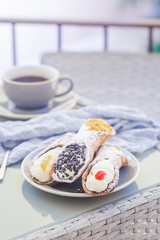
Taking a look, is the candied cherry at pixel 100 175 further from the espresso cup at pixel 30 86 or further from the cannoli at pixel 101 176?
the espresso cup at pixel 30 86

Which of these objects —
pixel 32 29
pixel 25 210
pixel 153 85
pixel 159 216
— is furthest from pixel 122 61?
pixel 32 29

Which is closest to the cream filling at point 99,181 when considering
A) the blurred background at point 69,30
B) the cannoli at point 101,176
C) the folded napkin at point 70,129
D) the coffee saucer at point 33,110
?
the cannoli at point 101,176

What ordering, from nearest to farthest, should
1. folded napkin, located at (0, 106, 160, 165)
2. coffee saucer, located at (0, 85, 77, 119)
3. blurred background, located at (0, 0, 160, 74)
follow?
→ folded napkin, located at (0, 106, 160, 165), coffee saucer, located at (0, 85, 77, 119), blurred background, located at (0, 0, 160, 74)

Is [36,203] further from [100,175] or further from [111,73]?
[111,73]

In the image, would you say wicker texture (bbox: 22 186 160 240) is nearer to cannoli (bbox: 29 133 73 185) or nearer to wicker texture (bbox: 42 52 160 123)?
cannoli (bbox: 29 133 73 185)

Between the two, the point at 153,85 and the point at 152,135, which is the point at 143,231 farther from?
the point at 153,85

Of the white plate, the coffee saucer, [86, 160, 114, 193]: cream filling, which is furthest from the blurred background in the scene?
[86, 160, 114, 193]: cream filling
